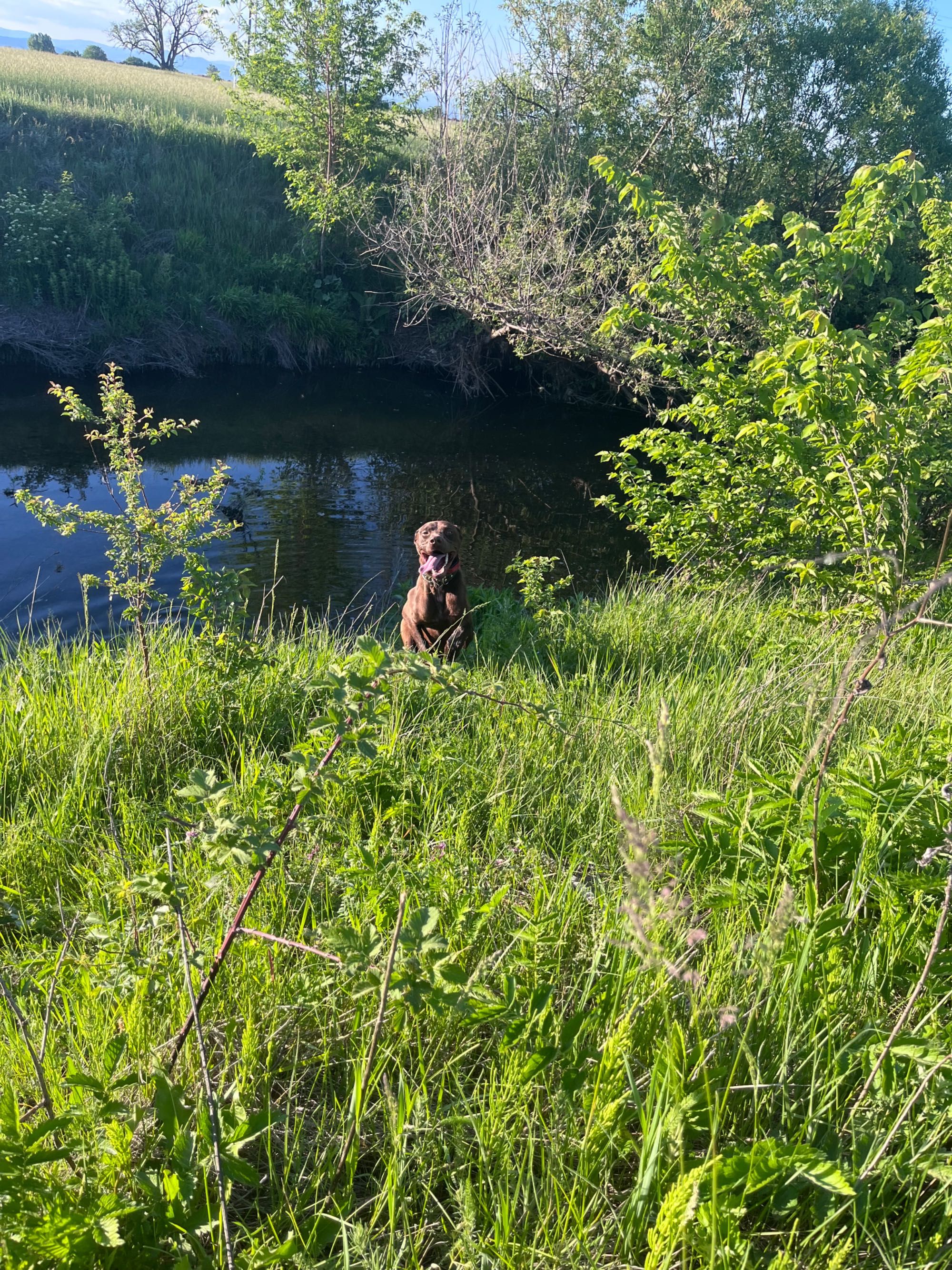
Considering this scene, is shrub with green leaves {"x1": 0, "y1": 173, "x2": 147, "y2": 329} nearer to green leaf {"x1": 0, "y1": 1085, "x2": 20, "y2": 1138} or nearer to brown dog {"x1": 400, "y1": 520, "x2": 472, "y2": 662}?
brown dog {"x1": 400, "y1": 520, "x2": 472, "y2": 662}

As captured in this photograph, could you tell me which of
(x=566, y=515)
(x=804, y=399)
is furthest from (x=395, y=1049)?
(x=566, y=515)

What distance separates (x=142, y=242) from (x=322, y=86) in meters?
5.26

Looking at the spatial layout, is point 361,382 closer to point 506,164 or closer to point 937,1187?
point 506,164

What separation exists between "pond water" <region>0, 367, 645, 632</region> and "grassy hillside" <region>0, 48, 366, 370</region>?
0.76 m

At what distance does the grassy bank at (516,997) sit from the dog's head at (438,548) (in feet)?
5.30

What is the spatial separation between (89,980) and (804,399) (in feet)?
12.7

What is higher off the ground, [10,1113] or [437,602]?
[437,602]

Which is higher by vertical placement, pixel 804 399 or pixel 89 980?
pixel 804 399

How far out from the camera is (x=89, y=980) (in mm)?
1859

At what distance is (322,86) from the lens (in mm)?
18000

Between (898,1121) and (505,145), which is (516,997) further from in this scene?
(505,145)

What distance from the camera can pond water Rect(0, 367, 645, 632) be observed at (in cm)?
871

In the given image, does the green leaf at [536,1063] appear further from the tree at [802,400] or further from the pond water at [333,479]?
the pond water at [333,479]

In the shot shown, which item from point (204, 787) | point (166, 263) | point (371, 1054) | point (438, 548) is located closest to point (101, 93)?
point (166, 263)
